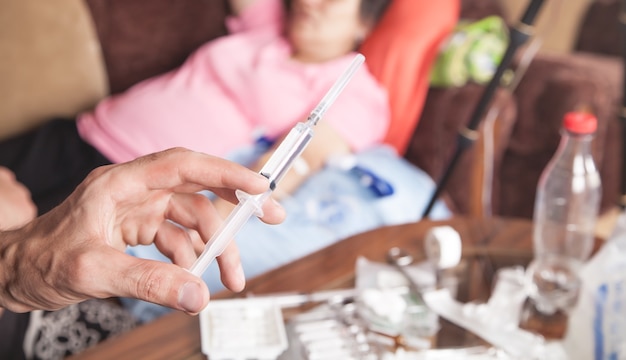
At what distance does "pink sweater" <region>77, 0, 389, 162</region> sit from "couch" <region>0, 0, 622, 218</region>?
13cm

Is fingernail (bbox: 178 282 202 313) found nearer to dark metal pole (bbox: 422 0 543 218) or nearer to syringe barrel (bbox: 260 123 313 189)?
syringe barrel (bbox: 260 123 313 189)

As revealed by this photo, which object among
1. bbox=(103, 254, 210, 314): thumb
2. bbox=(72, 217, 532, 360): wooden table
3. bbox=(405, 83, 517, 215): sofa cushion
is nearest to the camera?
bbox=(103, 254, 210, 314): thumb

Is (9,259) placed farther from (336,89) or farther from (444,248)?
(444,248)

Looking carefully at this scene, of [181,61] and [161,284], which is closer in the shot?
[161,284]

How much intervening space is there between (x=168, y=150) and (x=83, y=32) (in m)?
1.22

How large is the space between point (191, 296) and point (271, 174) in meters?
0.11

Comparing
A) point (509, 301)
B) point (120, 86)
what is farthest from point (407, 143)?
point (509, 301)

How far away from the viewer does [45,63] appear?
150 centimetres

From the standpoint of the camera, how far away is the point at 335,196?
4.37 ft

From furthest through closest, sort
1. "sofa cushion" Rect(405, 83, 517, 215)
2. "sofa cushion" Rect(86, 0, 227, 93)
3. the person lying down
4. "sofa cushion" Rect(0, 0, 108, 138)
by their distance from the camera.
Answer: "sofa cushion" Rect(86, 0, 227, 93)
"sofa cushion" Rect(405, 83, 517, 215)
"sofa cushion" Rect(0, 0, 108, 138)
the person lying down

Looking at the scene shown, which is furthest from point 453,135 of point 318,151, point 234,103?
point 234,103

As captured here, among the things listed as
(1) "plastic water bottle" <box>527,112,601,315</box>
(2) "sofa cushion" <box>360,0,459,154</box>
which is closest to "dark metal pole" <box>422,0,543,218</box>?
(1) "plastic water bottle" <box>527,112,601,315</box>

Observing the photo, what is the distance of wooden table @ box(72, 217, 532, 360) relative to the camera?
73 centimetres

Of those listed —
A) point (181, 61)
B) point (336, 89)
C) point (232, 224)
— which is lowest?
point (181, 61)
